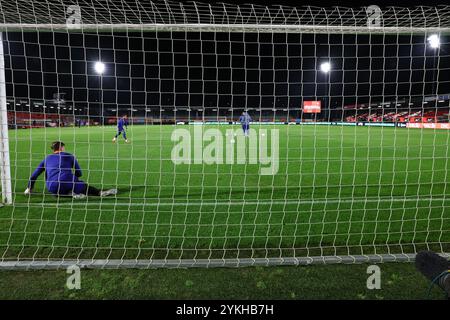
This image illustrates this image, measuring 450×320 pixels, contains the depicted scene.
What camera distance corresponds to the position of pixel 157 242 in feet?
12.2

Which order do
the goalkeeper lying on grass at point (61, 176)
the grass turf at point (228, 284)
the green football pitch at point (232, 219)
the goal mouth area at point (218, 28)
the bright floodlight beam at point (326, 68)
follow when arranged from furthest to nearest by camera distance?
the bright floodlight beam at point (326, 68) → the goalkeeper lying on grass at point (61, 176) → the goal mouth area at point (218, 28) → the green football pitch at point (232, 219) → the grass turf at point (228, 284)

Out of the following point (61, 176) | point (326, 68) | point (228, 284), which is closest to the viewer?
point (228, 284)

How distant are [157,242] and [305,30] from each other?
3.29 meters

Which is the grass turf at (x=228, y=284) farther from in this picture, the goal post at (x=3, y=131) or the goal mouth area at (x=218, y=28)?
the goal mouth area at (x=218, y=28)

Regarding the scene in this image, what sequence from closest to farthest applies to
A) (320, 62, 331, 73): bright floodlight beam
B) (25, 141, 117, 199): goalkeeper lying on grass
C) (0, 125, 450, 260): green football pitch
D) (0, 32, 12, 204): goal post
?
1. (0, 125, 450, 260): green football pitch
2. (0, 32, 12, 204): goal post
3. (25, 141, 117, 199): goalkeeper lying on grass
4. (320, 62, 331, 73): bright floodlight beam

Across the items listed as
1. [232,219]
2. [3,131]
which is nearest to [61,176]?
[3,131]

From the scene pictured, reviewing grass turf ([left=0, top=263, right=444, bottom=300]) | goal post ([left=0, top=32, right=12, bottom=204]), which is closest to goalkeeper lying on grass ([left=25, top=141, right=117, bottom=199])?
goal post ([left=0, top=32, right=12, bottom=204])

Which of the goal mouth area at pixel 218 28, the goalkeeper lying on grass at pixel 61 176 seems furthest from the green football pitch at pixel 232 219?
the goal mouth area at pixel 218 28

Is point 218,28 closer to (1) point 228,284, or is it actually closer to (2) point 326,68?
(1) point 228,284

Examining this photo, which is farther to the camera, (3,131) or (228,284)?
(3,131)

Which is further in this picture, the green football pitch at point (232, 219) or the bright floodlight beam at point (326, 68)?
the bright floodlight beam at point (326, 68)

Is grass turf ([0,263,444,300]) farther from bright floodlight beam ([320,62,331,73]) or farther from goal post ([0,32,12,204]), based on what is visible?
bright floodlight beam ([320,62,331,73])

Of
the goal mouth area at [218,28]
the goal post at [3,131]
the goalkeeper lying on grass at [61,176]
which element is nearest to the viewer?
the goal mouth area at [218,28]
